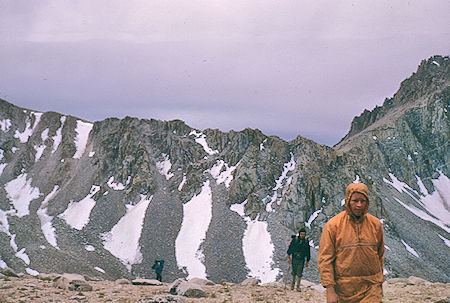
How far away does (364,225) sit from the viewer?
676cm

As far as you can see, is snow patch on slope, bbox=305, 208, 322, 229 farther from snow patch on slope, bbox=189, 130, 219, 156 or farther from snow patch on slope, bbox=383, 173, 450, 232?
snow patch on slope, bbox=189, 130, 219, 156

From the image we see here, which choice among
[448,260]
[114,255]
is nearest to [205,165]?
[114,255]

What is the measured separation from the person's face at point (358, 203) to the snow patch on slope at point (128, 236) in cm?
6508

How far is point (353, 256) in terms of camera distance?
6551 mm

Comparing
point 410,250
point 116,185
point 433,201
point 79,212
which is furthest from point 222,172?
point 433,201

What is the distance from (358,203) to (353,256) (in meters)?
0.95

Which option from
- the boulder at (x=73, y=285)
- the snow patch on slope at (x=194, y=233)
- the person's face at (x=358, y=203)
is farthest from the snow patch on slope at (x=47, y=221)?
the person's face at (x=358, y=203)

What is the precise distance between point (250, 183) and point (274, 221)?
11763 millimetres

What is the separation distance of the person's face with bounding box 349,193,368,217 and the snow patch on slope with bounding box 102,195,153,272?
214 ft

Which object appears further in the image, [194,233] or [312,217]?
[312,217]

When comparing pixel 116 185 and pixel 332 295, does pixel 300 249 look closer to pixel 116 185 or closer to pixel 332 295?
pixel 332 295

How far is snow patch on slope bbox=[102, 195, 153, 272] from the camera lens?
228 feet

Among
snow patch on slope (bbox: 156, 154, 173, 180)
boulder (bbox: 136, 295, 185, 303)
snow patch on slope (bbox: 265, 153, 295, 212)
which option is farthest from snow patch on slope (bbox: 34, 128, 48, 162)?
boulder (bbox: 136, 295, 185, 303)

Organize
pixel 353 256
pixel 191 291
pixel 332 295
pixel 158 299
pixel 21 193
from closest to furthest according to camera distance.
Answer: pixel 332 295, pixel 353 256, pixel 158 299, pixel 191 291, pixel 21 193
